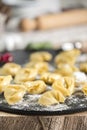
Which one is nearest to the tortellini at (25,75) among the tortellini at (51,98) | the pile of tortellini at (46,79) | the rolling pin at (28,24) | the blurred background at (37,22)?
the pile of tortellini at (46,79)

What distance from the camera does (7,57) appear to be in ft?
4.03

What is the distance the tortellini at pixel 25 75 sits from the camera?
1.00m

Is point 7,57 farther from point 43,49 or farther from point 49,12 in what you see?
point 49,12

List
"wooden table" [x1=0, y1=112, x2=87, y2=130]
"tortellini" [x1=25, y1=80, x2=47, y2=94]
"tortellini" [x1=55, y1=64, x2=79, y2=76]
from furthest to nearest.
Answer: "tortellini" [x1=55, y1=64, x2=79, y2=76] < "tortellini" [x1=25, y1=80, x2=47, y2=94] < "wooden table" [x1=0, y1=112, x2=87, y2=130]

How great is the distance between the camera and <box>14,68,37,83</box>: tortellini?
100cm

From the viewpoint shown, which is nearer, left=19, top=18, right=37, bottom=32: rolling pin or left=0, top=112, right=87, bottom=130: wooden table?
left=0, top=112, right=87, bottom=130: wooden table

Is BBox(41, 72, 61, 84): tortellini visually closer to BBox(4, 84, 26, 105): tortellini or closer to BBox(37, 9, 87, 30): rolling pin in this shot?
BBox(4, 84, 26, 105): tortellini

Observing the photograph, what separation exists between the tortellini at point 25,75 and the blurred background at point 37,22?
2.21ft

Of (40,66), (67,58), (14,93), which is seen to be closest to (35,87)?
(14,93)

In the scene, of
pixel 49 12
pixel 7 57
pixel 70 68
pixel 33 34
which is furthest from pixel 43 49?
pixel 49 12

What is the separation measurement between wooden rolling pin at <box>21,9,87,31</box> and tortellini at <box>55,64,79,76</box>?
776mm

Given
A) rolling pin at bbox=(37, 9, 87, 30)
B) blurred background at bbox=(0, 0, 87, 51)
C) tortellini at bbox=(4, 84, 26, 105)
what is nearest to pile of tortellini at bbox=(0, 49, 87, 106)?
tortellini at bbox=(4, 84, 26, 105)

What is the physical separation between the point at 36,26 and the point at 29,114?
105 centimetres

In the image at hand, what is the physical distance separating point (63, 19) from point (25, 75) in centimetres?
93
